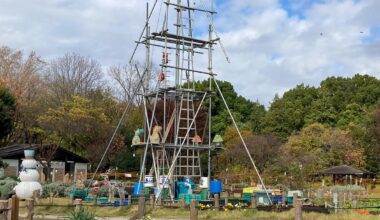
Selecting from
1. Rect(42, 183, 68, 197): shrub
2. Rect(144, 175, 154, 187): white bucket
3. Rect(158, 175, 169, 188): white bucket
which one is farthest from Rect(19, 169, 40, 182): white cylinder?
Rect(42, 183, 68, 197): shrub

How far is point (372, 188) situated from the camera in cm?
4272

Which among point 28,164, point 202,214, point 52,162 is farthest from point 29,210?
point 52,162

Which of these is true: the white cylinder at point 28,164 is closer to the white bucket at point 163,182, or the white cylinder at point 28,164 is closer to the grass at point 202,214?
the grass at point 202,214

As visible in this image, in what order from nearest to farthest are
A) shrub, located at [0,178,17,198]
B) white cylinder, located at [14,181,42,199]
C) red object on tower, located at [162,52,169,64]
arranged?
white cylinder, located at [14,181,42,199] < red object on tower, located at [162,52,169,64] < shrub, located at [0,178,17,198]

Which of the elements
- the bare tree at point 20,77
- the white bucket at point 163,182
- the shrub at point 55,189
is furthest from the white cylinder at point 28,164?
the bare tree at point 20,77

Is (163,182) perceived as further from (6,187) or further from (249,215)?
(6,187)

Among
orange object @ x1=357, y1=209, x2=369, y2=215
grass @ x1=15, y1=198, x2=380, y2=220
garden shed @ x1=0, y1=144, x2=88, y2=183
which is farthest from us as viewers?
garden shed @ x1=0, y1=144, x2=88, y2=183

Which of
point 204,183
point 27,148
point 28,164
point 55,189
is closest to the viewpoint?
point 28,164

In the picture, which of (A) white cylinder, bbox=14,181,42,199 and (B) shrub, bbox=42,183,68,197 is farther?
(B) shrub, bbox=42,183,68,197

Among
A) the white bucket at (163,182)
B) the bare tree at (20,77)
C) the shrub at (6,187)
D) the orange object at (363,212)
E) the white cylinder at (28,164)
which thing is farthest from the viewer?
the bare tree at (20,77)

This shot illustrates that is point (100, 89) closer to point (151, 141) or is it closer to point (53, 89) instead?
point (53, 89)

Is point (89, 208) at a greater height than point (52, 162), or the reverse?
point (52, 162)

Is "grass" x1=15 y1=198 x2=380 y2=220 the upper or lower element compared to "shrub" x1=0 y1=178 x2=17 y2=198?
lower

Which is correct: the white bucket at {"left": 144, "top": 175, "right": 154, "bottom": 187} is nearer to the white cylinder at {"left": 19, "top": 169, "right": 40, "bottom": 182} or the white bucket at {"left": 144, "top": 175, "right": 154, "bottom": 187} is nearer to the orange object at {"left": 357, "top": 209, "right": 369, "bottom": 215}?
the white cylinder at {"left": 19, "top": 169, "right": 40, "bottom": 182}
